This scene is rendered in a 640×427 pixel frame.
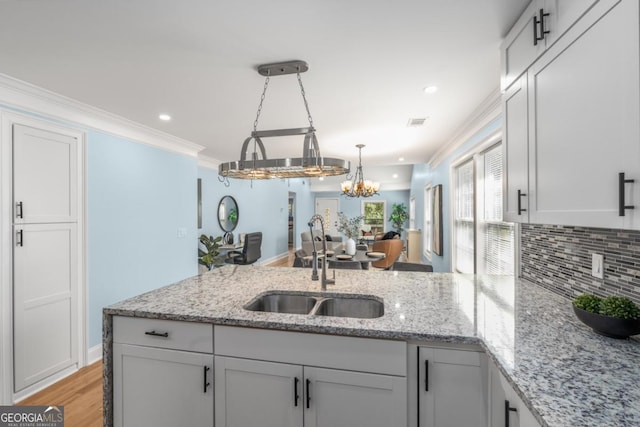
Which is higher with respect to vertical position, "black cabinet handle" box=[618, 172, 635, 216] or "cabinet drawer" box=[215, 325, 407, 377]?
"black cabinet handle" box=[618, 172, 635, 216]

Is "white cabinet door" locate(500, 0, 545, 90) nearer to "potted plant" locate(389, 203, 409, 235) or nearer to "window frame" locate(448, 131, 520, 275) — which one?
"window frame" locate(448, 131, 520, 275)

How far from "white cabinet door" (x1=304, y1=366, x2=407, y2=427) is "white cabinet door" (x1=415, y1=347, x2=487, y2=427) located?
0.09 m

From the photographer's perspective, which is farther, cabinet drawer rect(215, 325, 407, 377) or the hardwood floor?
the hardwood floor

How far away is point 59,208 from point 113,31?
1751 mm

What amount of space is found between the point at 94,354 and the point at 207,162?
3457 millimetres

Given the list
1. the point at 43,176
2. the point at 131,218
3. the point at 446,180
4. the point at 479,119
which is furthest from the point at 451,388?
the point at 446,180

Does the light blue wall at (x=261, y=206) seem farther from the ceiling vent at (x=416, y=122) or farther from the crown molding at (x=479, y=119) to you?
the crown molding at (x=479, y=119)

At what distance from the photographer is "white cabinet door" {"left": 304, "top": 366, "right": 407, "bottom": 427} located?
4.28ft

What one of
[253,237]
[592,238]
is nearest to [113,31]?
[592,238]

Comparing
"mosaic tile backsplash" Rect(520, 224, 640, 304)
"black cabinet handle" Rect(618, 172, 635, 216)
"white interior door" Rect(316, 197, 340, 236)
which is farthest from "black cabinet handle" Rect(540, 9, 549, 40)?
"white interior door" Rect(316, 197, 340, 236)

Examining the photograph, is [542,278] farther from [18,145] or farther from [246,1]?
[18,145]

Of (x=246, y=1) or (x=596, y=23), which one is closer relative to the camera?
(x=596, y=23)

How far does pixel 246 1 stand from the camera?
4.66 feet

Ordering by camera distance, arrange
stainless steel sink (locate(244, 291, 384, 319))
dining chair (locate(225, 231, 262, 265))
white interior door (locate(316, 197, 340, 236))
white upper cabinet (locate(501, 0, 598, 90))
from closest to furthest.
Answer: white upper cabinet (locate(501, 0, 598, 90))
stainless steel sink (locate(244, 291, 384, 319))
dining chair (locate(225, 231, 262, 265))
white interior door (locate(316, 197, 340, 236))
